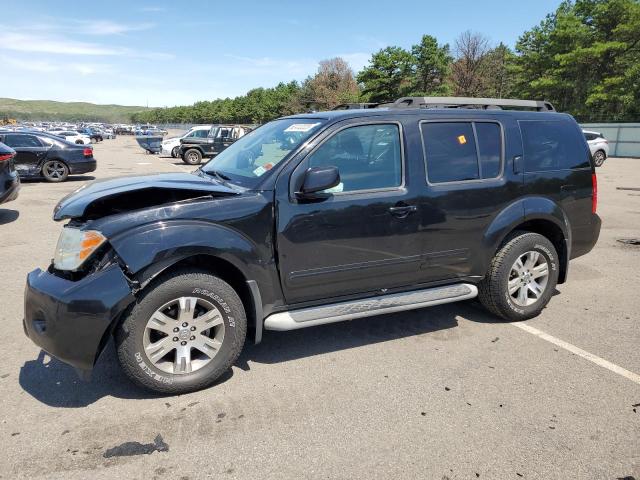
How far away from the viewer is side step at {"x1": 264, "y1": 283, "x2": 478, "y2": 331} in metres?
3.41

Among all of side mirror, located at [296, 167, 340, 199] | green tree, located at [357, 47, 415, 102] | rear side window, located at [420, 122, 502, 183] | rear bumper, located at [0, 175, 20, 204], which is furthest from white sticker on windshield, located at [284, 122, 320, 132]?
green tree, located at [357, 47, 415, 102]

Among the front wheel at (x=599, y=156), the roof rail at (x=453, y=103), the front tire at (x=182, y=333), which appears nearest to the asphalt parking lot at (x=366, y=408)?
the front tire at (x=182, y=333)

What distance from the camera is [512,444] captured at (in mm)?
2732

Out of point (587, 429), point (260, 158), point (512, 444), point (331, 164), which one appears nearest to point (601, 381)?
point (587, 429)

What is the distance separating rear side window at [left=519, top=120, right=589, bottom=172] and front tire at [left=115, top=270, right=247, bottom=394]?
298 centimetres

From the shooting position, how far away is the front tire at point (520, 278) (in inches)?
171

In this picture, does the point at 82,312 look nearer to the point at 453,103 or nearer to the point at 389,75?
the point at 453,103

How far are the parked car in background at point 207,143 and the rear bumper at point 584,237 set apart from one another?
62.0ft

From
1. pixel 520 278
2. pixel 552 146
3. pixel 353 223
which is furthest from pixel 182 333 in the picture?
pixel 552 146

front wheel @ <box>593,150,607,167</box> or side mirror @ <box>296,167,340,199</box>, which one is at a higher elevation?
side mirror @ <box>296,167,340,199</box>

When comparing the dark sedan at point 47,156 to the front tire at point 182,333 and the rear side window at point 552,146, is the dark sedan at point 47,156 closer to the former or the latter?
the front tire at point 182,333

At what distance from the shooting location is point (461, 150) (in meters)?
4.13

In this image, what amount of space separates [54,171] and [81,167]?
77cm

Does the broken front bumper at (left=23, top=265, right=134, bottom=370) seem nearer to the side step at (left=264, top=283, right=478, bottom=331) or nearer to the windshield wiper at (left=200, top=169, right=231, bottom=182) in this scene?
the side step at (left=264, top=283, right=478, bottom=331)
